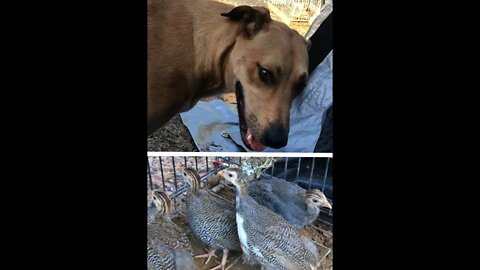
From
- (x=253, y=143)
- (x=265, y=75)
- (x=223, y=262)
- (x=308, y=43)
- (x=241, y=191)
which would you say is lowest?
(x=223, y=262)

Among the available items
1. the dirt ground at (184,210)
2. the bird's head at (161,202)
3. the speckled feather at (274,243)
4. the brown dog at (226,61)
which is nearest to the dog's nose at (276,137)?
the brown dog at (226,61)

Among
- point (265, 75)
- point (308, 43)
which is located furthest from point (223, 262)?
point (308, 43)

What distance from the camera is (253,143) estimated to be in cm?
190

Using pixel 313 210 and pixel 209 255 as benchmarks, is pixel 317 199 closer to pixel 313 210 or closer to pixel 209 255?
pixel 313 210

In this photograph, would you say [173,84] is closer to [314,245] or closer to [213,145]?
[213,145]

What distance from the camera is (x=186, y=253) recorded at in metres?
1.92

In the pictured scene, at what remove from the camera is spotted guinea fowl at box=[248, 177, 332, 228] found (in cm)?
201

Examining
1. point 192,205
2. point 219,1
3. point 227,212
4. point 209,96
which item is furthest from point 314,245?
point 219,1

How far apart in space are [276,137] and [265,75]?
0.20 m

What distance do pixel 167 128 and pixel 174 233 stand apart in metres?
0.36

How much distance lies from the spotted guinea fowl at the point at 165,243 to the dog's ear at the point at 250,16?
63cm

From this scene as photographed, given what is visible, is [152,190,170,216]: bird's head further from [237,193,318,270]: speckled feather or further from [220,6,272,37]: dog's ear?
[220,6,272,37]: dog's ear

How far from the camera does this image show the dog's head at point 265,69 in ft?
6.07

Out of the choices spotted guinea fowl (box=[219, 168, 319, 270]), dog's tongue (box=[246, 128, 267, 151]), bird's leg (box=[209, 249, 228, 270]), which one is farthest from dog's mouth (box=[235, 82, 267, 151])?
bird's leg (box=[209, 249, 228, 270])
